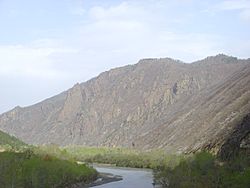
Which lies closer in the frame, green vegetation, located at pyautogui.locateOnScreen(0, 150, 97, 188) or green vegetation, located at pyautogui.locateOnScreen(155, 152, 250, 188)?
green vegetation, located at pyautogui.locateOnScreen(155, 152, 250, 188)

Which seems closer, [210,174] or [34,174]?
[210,174]

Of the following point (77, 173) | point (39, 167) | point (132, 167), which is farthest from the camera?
point (132, 167)

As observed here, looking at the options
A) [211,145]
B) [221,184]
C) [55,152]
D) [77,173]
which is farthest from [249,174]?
[55,152]

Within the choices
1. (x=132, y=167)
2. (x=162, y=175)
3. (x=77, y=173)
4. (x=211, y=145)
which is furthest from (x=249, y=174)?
(x=132, y=167)

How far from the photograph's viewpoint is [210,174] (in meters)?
84.6

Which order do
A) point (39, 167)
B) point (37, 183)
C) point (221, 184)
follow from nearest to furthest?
point (221, 184) < point (37, 183) < point (39, 167)

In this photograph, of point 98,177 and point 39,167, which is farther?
point 98,177

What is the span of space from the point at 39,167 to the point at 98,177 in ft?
125

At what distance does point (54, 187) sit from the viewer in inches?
4154

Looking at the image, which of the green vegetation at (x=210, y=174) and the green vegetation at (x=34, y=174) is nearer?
the green vegetation at (x=210, y=174)

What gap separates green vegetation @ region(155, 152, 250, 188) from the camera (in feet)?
228

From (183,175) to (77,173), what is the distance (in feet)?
136

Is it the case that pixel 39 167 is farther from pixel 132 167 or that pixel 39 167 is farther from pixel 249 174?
pixel 132 167

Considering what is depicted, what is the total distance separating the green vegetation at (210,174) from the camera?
2731 inches
